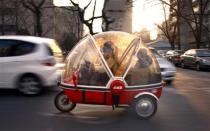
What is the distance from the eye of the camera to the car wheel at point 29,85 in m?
14.0

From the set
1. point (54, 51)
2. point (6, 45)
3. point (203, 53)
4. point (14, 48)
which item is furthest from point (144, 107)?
point (203, 53)

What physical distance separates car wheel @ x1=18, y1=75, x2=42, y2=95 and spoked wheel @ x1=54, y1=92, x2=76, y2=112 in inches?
120

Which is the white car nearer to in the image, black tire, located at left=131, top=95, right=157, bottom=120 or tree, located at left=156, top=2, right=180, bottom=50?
black tire, located at left=131, top=95, right=157, bottom=120

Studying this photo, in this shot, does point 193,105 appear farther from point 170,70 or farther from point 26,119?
point 170,70

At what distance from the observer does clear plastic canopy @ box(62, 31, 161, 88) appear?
1034 cm

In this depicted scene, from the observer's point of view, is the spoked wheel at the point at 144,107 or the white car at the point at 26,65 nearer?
the spoked wheel at the point at 144,107

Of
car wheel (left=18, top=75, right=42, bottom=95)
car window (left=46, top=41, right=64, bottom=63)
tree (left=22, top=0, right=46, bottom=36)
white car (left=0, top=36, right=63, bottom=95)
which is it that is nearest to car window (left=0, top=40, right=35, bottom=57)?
white car (left=0, top=36, right=63, bottom=95)

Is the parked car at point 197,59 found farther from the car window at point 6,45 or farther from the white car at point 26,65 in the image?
the car window at point 6,45

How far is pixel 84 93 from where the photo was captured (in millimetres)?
10383

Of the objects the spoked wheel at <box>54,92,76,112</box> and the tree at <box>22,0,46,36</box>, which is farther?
the tree at <box>22,0,46,36</box>

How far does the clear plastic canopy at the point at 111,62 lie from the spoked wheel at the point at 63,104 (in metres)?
0.45

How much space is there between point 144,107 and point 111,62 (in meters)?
1.13

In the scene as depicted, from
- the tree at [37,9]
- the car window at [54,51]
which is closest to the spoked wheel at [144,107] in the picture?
the car window at [54,51]

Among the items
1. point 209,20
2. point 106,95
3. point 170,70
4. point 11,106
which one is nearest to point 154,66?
point 106,95
